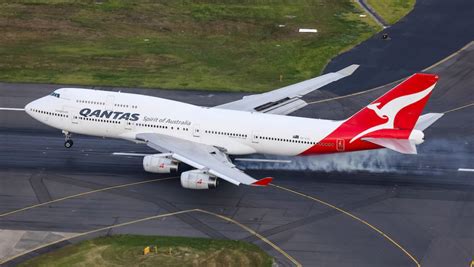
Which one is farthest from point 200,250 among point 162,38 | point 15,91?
point 162,38

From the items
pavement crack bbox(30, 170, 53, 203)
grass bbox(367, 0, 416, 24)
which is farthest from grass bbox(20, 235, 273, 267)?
grass bbox(367, 0, 416, 24)

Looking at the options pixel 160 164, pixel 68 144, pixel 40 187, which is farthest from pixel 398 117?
pixel 68 144

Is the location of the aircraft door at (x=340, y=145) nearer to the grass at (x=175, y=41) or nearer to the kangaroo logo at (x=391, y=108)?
the kangaroo logo at (x=391, y=108)

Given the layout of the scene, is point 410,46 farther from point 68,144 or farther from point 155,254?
point 155,254

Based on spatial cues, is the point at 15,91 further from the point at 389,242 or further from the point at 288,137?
the point at 389,242

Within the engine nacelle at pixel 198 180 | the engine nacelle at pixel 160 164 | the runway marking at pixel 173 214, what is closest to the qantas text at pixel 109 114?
the engine nacelle at pixel 160 164

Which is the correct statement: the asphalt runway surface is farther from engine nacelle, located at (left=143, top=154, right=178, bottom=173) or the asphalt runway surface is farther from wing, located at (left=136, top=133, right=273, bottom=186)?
engine nacelle, located at (left=143, top=154, right=178, bottom=173)
